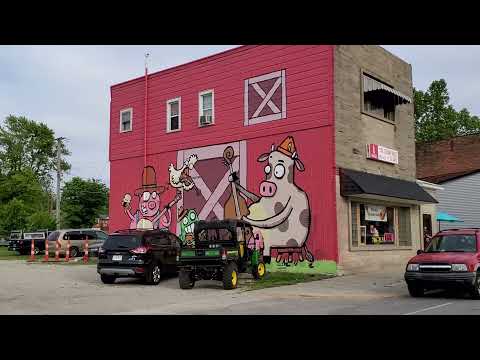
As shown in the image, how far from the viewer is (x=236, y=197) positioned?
74.2 ft

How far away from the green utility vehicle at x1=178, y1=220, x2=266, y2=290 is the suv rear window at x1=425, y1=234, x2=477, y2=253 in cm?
542

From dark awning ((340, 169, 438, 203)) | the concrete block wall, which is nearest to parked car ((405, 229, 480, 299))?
dark awning ((340, 169, 438, 203))

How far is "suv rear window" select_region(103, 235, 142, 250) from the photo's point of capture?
17.2m

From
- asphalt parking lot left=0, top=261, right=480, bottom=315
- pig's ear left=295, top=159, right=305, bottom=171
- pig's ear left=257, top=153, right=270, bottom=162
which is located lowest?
asphalt parking lot left=0, top=261, right=480, bottom=315

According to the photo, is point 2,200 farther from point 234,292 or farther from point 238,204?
point 234,292

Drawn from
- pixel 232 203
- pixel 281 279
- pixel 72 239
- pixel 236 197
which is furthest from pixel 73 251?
pixel 281 279

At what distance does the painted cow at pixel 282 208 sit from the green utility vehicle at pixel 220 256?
Answer: 264 centimetres

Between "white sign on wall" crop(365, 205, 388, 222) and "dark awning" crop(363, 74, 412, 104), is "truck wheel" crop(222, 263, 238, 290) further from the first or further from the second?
"dark awning" crop(363, 74, 412, 104)

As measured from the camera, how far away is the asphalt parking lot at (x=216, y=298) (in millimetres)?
11656

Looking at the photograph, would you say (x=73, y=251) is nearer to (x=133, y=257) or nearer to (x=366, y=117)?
(x=133, y=257)

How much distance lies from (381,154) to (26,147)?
57278 millimetres

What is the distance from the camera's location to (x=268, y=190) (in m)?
21.6
